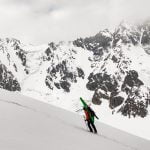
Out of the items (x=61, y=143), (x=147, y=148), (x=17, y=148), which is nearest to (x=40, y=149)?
(x=17, y=148)

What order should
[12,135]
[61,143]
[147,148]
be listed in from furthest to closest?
1. [147,148]
2. [61,143]
3. [12,135]

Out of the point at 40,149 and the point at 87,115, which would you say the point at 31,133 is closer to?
the point at 40,149

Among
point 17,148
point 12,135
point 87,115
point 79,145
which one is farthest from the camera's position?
point 87,115

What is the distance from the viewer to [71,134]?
1897 centimetres

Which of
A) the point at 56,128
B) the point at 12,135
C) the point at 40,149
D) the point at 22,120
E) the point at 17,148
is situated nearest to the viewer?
the point at 17,148

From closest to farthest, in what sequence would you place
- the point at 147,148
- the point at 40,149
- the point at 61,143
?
the point at 40,149 < the point at 61,143 < the point at 147,148

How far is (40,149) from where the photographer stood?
1296 cm

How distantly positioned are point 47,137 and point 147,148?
1262cm

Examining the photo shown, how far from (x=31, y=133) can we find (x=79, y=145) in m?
2.17

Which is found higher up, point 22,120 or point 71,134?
point 22,120

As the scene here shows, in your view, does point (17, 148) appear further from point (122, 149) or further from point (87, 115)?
point (87, 115)

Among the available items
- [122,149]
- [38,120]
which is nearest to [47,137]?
[38,120]

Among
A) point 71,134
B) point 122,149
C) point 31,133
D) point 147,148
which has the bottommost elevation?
point 147,148

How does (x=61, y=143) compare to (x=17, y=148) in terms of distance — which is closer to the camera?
(x=17, y=148)
